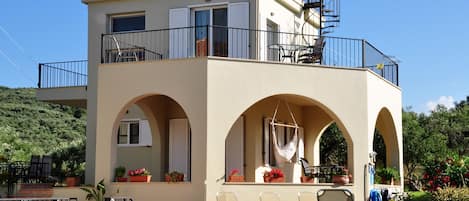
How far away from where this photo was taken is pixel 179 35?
20812 millimetres

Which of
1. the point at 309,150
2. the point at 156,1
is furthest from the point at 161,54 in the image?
the point at 309,150

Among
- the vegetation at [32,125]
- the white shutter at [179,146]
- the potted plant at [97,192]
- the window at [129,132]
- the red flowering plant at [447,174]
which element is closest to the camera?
the red flowering plant at [447,174]

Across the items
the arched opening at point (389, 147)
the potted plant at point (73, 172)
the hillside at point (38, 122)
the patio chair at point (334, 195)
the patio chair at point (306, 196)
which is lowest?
the patio chair at point (306, 196)

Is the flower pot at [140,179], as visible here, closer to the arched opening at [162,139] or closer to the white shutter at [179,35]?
the arched opening at [162,139]

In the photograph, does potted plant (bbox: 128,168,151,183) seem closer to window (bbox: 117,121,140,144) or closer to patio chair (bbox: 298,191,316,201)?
patio chair (bbox: 298,191,316,201)

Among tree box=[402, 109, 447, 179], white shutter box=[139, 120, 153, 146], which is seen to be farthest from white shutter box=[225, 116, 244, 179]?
tree box=[402, 109, 447, 179]

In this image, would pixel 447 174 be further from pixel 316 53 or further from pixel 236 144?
pixel 236 144

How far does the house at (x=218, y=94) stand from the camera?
17625 mm

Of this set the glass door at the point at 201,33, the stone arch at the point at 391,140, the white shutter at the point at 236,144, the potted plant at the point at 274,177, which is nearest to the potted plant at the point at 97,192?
the white shutter at the point at 236,144

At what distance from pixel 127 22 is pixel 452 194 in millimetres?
11571

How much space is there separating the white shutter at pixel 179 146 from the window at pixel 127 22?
3.36 meters

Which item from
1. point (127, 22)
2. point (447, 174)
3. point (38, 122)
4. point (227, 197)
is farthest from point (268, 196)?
point (38, 122)

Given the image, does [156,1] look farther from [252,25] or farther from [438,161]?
[438,161]

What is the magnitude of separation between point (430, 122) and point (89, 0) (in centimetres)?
2375
